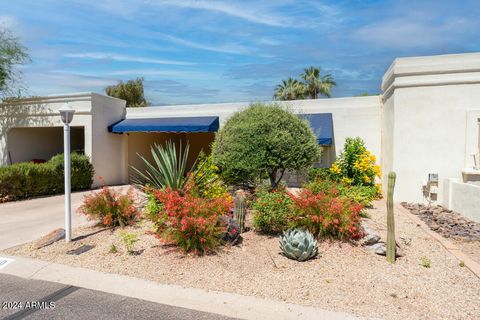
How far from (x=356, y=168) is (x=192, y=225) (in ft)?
25.9

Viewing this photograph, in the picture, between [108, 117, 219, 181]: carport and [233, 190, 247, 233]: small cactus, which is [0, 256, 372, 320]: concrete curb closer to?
[233, 190, 247, 233]: small cactus

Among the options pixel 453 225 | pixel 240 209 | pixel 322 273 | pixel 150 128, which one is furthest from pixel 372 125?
pixel 322 273

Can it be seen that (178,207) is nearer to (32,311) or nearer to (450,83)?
(32,311)

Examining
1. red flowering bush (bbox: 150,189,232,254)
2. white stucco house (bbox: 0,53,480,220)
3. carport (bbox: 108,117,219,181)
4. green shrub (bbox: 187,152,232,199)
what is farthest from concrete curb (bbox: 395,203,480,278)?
carport (bbox: 108,117,219,181)

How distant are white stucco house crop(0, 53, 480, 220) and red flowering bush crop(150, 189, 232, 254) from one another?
5.50m

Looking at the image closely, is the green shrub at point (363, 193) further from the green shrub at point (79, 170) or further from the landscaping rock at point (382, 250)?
the green shrub at point (79, 170)

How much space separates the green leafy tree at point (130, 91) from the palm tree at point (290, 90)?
15.2 m

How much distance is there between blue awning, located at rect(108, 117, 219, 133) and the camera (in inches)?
572

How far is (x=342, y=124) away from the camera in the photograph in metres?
14.0

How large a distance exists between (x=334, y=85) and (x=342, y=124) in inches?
1007

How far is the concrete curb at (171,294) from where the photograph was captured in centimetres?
402

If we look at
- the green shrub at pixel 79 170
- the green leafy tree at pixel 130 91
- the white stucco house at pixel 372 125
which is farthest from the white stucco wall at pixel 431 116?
the green leafy tree at pixel 130 91

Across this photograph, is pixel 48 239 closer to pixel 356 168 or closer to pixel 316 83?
pixel 356 168

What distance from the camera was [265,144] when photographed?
787 centimetres
